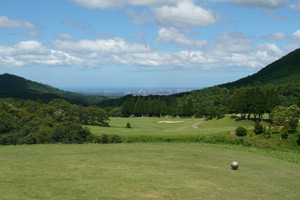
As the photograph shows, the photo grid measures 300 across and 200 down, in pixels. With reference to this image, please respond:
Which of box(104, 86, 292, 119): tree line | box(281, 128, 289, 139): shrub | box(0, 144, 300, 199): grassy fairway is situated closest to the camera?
Answer: box(0, 144, 300, 199): grassy fairway

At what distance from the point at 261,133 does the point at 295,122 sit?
24.5 feet

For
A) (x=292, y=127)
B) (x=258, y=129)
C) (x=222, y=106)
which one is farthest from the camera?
(x=222, y=106)

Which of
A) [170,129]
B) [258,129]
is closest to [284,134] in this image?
[258,129]

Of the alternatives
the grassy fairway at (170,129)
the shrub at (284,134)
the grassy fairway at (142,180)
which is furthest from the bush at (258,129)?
the grassy fairway at (142,180)

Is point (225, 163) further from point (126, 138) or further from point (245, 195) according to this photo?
point (126, 138)

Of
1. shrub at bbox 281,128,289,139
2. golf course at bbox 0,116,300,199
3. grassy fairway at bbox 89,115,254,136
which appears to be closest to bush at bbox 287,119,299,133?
shrub at bbox 281,128,289,139

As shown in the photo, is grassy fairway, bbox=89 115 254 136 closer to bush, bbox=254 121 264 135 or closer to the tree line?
the tree line

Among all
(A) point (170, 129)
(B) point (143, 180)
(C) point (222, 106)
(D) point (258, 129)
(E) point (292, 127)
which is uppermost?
(C) point (222, 106)

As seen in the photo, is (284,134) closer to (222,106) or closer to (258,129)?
(258,129)

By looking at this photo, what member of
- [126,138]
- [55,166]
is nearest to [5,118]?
[126,138]

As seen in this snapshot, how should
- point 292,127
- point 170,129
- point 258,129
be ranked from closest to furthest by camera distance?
point 292,127, point 258,129, point 170,129

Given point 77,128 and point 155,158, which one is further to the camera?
point 77,128

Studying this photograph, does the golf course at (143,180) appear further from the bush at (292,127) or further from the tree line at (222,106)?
the tree line at (222,106)

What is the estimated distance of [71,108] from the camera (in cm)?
10050
